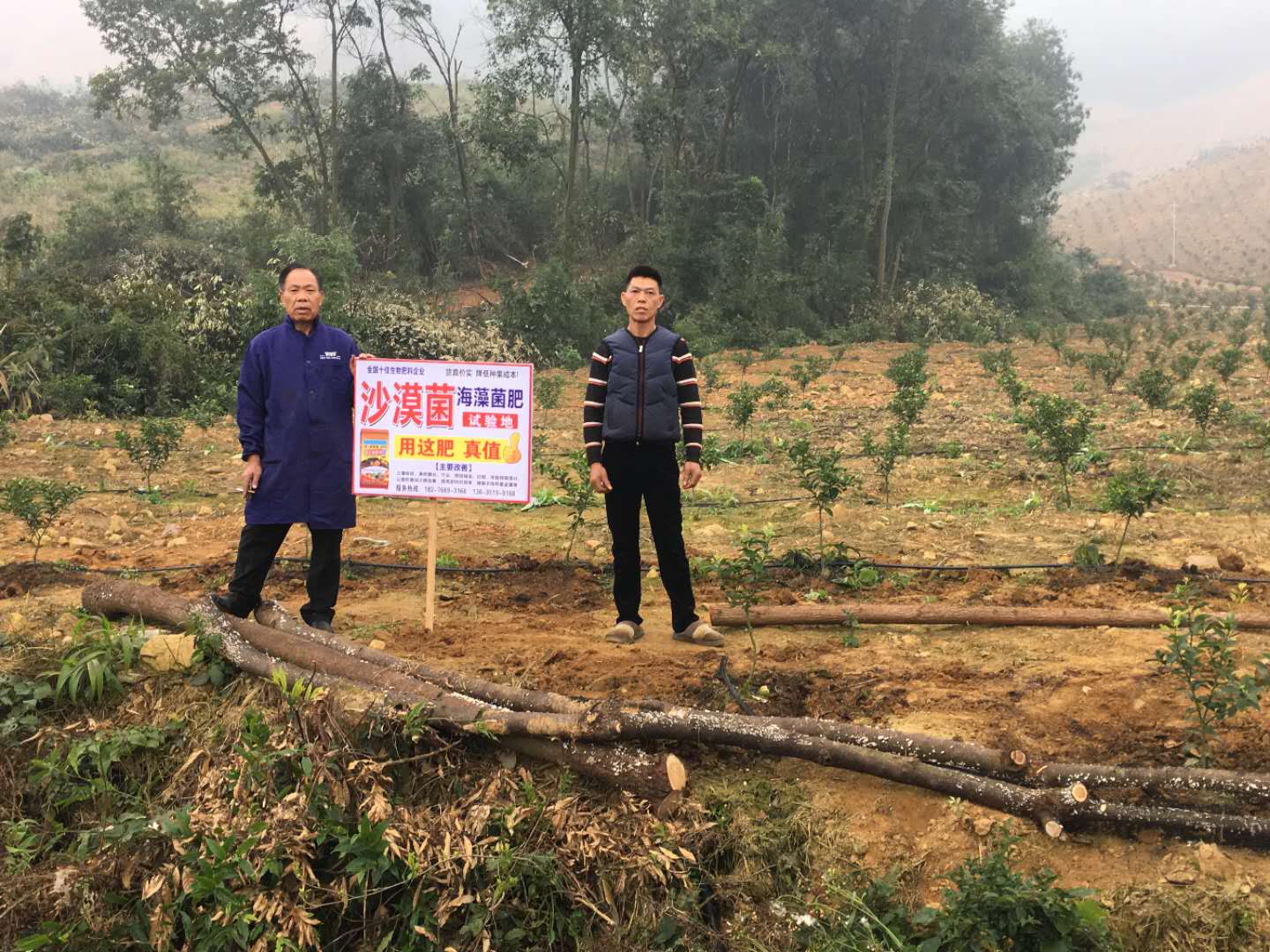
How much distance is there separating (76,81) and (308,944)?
5800 centimetres

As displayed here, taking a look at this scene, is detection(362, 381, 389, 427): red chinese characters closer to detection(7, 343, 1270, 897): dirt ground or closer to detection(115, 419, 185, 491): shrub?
detection(7, 343, 1270, 897): dirt ground

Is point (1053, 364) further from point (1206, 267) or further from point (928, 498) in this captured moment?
point (1206, 267)

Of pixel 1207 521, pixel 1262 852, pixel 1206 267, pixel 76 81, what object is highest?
pixel 76 81

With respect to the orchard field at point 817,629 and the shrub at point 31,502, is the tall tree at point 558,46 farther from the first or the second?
the shrub at point 31,502

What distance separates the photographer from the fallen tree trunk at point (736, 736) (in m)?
2.92

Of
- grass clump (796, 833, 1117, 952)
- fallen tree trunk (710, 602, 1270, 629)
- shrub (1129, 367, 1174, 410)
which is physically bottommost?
grass clump (796, 833, 1117, 952)

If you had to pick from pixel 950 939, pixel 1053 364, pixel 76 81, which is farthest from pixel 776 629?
pixel 76 81

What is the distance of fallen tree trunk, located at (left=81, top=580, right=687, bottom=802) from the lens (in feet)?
10.7

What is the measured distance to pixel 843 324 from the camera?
25.8 metres

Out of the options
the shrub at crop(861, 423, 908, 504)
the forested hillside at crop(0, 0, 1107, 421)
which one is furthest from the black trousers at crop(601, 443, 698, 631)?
the forested hillside at crop(0, 0, 1107, 421)

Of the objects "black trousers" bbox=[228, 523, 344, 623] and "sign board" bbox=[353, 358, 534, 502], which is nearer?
"black trousers" bbox=[228, 523, 344, 623]

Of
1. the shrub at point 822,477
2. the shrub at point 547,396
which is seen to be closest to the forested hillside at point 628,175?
the shrub at point 547,396

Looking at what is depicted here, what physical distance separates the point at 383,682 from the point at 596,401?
143 cm

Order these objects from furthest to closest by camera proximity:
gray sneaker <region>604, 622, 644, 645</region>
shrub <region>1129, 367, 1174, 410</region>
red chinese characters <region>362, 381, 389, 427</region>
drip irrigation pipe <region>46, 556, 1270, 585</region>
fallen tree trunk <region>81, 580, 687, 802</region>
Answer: shrub <region>1129, 367, 1174, 410</region> → drip irrigation pipe <region>46, 556, 1270, 585</region> → gray sneaker <region>604, 622, 644, 645</region> → red chinese characters <region>362, 381, 389, 427</region> → fallen tree trunk <region>81, 580, 687, 802</region>
